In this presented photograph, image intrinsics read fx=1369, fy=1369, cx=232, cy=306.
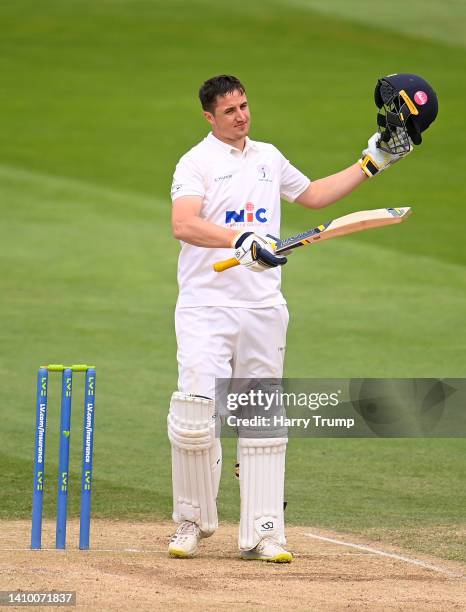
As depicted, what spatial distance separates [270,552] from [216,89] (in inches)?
78.2

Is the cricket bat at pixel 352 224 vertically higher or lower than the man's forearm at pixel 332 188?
lower

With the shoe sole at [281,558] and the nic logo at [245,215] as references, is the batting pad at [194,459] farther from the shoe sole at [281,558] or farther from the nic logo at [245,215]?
the nic logo at [245,215]

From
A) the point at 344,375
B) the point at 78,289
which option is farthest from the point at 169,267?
the point at 344,375

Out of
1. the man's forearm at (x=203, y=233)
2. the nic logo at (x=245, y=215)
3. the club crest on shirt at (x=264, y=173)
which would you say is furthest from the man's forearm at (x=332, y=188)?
the man's forearm at (x=203, y=233)

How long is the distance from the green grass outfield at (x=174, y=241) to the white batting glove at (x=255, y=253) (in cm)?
161

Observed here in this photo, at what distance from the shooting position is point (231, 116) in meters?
5.91

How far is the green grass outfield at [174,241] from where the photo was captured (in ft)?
26.2

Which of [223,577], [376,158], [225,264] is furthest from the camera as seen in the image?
[376,158]

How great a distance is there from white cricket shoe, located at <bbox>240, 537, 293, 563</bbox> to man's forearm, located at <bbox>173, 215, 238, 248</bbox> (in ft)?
4.18

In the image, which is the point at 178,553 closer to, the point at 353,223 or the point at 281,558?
the point at 281,558

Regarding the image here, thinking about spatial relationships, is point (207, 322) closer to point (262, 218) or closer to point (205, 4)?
point (262, 218)

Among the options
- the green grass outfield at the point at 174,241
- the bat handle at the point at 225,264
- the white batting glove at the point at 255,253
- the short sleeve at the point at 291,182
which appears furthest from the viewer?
the green grass outfield at the point at 174,241

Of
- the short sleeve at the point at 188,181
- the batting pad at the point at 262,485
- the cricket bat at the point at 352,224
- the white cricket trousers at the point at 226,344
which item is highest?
the short sleeve at the point at 188,181

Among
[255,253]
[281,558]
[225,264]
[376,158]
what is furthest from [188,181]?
[281,558]
